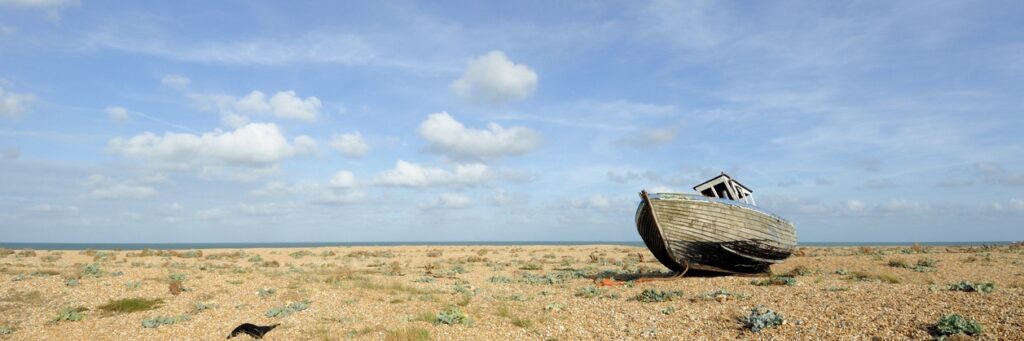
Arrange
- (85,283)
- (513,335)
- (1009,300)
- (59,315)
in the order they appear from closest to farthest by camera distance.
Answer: (1009,300), (513,335), (59,315), (85,283)

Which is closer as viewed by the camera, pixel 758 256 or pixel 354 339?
pixel 354 339

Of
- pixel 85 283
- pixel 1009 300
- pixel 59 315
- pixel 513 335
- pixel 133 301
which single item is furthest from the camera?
pixel 85 283

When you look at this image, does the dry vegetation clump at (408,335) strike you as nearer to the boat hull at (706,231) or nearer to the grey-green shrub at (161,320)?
the grey-green shrub at (161,320)

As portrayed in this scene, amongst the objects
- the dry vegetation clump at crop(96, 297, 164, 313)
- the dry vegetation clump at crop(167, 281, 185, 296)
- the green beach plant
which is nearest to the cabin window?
the dry vegetation clump at crop(167, 281, 185, 296)

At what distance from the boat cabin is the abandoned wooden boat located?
7.00 ft

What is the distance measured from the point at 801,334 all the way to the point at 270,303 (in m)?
15.1

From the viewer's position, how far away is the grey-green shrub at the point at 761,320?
1171 centimetres

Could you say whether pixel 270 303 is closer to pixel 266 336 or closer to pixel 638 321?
pixel 266 336

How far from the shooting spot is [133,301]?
16.9 metres

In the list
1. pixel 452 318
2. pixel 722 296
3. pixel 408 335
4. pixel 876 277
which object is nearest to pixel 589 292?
pixel 722 296

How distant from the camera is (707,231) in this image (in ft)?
67.2

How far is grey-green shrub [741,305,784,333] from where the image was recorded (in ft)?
38.4

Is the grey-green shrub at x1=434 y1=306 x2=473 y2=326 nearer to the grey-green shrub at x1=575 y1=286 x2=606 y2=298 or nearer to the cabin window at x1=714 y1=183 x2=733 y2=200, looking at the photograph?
the grey-green shrub at x1=575 y1=286 x2=606 y2=298

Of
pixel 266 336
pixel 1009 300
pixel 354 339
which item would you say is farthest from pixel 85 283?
pixel 1009 300
